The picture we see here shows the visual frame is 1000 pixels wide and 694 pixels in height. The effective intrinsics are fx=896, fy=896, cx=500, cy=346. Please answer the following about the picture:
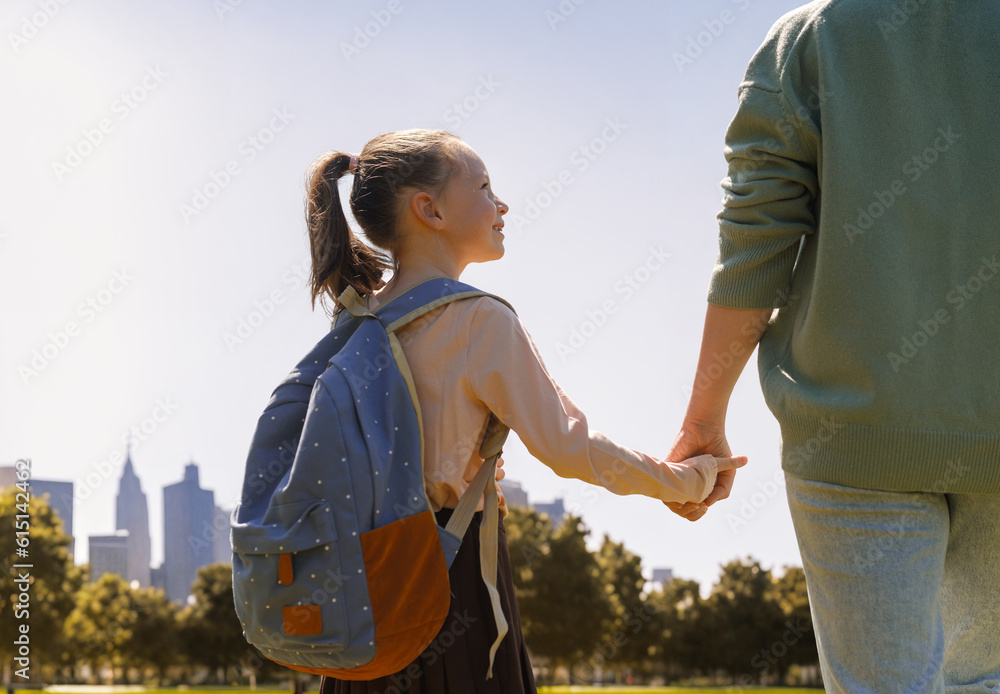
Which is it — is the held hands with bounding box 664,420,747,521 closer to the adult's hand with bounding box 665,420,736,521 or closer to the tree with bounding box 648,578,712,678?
the adult's hand with bounding box 665,420,736,521

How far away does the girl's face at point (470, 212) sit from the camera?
294 cm

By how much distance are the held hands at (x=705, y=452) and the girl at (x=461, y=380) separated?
39mm

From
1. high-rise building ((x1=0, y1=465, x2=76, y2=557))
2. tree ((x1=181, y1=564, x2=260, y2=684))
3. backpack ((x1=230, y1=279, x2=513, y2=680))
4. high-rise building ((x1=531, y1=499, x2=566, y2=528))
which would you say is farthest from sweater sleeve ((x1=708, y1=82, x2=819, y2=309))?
high-rise building ((x1=531, y1=499, x2=566, y2=528))

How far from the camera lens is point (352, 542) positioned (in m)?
2.42

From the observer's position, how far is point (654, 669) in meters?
39.7

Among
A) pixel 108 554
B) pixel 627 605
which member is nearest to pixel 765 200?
pixel 627 605

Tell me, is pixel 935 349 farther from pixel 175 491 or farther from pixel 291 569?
pixel 175 491

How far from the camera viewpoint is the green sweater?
204cm

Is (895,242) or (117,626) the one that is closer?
(895,242)

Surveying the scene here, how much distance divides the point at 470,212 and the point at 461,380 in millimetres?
626

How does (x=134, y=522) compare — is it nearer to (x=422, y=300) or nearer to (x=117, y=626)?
(x=117, y=626)

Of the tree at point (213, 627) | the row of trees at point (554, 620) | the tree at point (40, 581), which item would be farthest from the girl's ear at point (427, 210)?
the tree at point (213, 627)

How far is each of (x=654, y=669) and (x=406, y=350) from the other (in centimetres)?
4029

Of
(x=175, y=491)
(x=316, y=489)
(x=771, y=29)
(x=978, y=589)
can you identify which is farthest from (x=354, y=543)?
(x=175, y=491)
